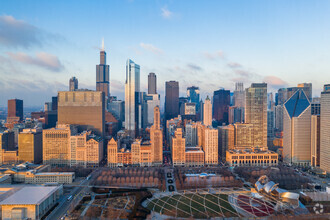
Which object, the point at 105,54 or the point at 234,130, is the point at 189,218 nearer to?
the point at 234,130

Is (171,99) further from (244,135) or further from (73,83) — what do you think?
(244,135)

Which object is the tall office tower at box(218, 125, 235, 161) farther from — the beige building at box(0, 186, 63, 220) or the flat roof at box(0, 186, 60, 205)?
the beige building at box(0, 186, 63, 220)

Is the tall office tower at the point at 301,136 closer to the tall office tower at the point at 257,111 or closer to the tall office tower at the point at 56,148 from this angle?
the tall office tower at the point at 257,111

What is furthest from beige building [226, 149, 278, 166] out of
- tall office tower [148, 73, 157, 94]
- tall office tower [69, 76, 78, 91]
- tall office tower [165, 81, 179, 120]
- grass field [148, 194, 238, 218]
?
tall office tower [148, 73, 157, 94]

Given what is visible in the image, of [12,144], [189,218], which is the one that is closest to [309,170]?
→ [189,218]

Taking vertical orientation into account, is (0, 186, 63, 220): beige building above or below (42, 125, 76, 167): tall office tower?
below

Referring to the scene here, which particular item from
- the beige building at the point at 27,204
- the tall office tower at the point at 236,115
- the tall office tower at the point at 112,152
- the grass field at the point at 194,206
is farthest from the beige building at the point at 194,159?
the tall office tower at the point at 236,115
